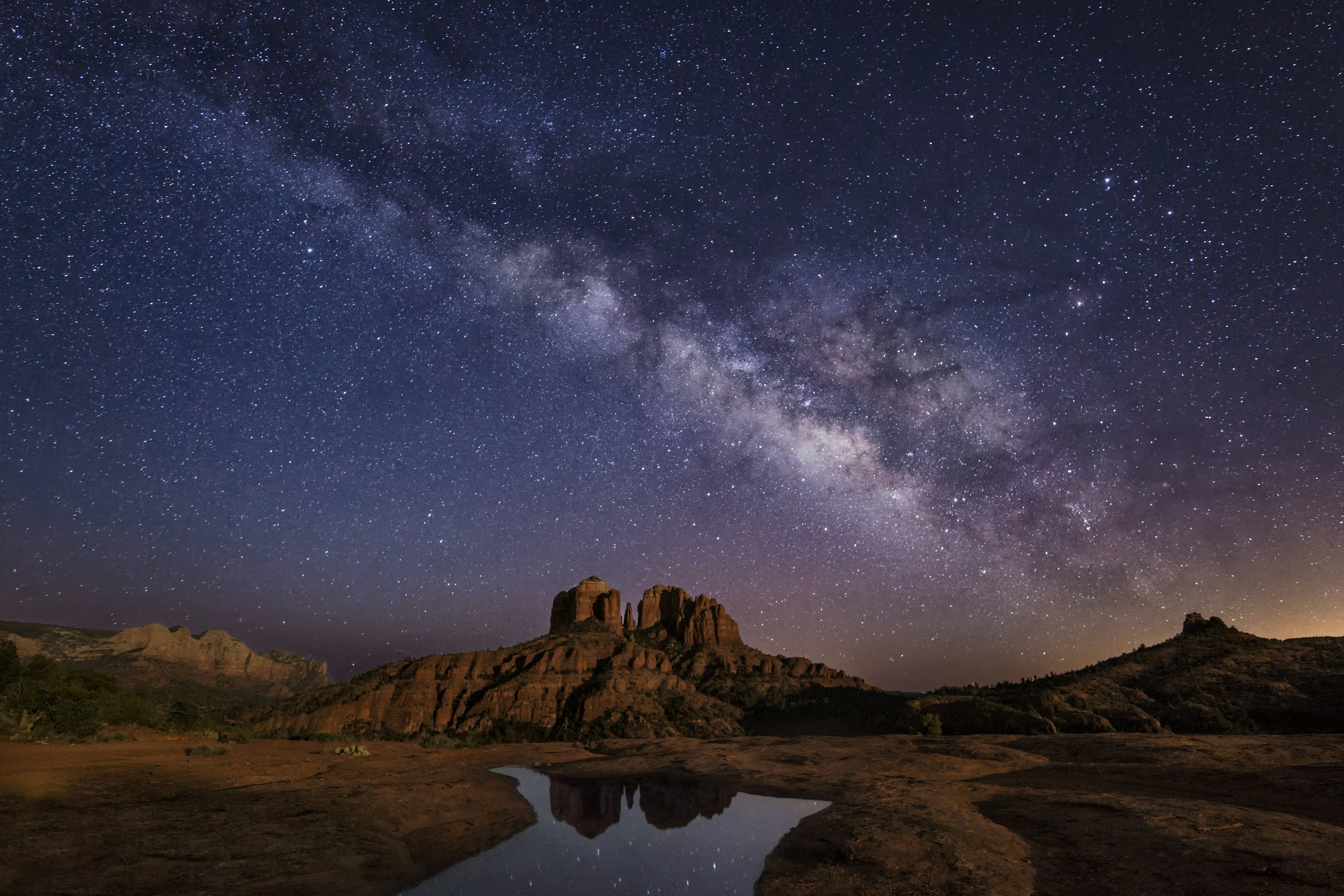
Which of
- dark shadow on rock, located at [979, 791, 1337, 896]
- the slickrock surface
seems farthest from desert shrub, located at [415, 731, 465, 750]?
dark shadow on rock, located at [979, 791, 1337, 896]

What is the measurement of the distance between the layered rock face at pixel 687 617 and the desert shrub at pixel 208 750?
109 metres

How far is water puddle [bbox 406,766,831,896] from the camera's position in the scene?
51.3 ft

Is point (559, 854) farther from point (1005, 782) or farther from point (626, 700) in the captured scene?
point (626, 700)

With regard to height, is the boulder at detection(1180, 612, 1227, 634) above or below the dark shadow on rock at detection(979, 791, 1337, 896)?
above

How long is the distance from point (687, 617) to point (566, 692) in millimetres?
60230

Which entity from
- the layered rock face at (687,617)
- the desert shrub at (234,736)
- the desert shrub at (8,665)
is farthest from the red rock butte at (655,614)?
the desert shrub at (8,665)

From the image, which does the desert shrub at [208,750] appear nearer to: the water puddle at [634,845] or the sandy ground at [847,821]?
the sandy ground at [847,821]

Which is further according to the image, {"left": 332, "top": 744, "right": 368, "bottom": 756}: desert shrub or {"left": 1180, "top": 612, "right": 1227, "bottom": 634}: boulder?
{"left": 1180, "top": 612, "right": 1227, "bottom": 634}: boulder

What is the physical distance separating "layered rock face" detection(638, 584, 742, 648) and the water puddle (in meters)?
110

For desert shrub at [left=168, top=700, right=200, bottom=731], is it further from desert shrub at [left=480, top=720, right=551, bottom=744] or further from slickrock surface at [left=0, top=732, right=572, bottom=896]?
desert shrub at [left=480, top=720, right=551, bottom=744]

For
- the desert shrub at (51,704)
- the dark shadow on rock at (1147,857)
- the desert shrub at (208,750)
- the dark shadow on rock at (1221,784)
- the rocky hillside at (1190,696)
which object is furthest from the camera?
the rocky hillside at (1190,696)

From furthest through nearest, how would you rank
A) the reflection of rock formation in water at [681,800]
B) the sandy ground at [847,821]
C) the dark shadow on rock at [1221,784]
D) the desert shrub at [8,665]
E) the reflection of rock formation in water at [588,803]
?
the desert shrub at [8,665] < the reflection of rock formation in water at [681,800] < the reflection of rock formation in water at [588,803] < the dark shadow on rock at [1221,784] < the sandy ground at [847,821]

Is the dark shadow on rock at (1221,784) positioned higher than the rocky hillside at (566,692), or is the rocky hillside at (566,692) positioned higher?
the dark shadow on rock at (1221,784)

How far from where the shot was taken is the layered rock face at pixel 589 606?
149263mm
